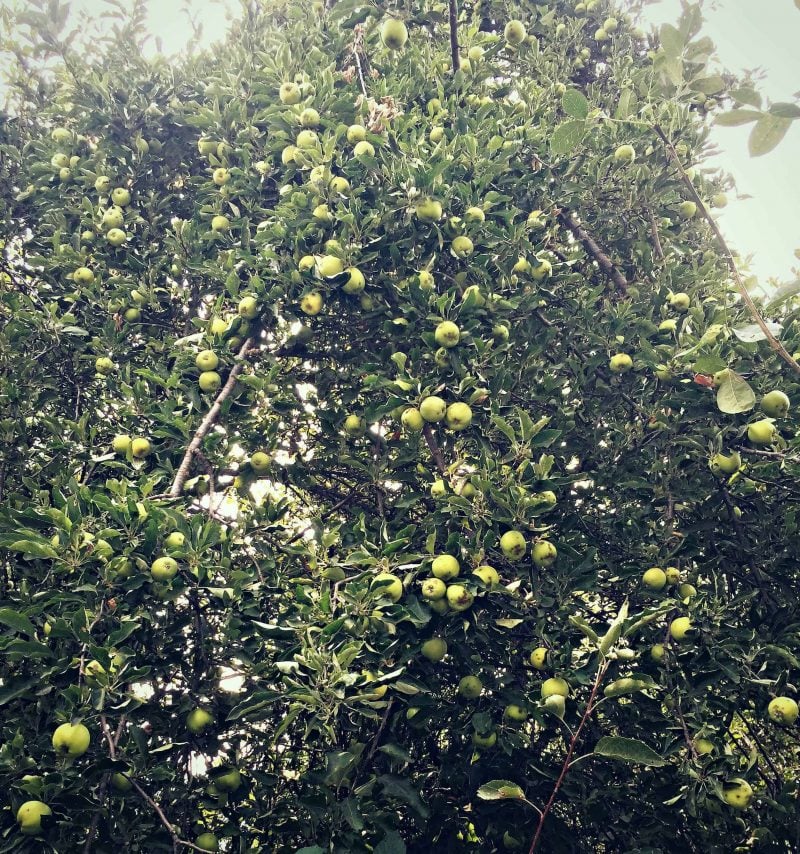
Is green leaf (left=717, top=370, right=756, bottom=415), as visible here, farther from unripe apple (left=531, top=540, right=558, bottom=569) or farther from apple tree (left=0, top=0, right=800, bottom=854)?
unripe apple (left=531, top=540, right=558, bottom=569)

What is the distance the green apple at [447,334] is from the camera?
3.28 metres

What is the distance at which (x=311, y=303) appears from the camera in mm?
3600

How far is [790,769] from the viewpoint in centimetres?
411

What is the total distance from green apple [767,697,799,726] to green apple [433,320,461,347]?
2257mm

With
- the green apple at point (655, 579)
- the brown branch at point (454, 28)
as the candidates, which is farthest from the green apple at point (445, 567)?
the brown branch at point (454, 28)

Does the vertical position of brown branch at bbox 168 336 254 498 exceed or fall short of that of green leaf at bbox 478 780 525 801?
it exceeds it

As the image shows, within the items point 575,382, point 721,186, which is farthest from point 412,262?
point 721,186

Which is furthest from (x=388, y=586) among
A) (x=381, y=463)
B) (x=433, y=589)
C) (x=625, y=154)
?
(x=625, y=154)

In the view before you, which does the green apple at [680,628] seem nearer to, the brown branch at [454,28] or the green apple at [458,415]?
the green apple at [458,415]

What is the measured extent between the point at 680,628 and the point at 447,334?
6.06 ft

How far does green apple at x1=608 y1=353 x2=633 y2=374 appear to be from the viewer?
3746mm

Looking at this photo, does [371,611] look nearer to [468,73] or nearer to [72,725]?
[72,725]

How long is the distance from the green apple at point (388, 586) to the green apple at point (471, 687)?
53 centimetres

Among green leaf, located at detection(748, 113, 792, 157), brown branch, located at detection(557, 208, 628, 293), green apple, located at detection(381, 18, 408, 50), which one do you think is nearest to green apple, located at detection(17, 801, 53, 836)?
green leaf, located at detection(748, 113, 792, 157)
